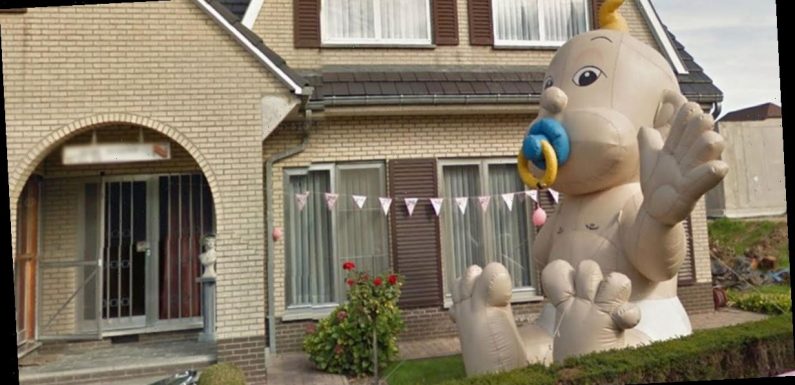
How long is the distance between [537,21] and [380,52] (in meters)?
2.95

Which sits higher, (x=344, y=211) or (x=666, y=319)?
(x=344, y=211)

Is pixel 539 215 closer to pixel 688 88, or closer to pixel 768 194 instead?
pixel 688 88

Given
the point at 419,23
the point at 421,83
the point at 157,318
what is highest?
the point at 419,23

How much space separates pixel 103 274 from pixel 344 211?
11.9ft

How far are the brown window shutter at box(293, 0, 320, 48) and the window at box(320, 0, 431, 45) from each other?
0.44ft

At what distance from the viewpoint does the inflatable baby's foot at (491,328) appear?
4.62m

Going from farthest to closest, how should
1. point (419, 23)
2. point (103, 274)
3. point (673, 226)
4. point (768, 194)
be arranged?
point (768, 194)
point (419, 23)
point (103, 274)
point (673, 226)

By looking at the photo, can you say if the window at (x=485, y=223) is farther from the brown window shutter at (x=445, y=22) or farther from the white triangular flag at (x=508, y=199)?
the brown window shutter at (x=445, y=22)

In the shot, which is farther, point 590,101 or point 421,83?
point 421,83

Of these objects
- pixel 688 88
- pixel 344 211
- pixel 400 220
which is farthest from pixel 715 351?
pixel 688 88

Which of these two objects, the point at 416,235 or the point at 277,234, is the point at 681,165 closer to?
the point at 416,235

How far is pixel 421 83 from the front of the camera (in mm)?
8719

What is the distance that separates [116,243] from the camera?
8.12 meters

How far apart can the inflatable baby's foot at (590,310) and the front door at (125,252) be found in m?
6.21
